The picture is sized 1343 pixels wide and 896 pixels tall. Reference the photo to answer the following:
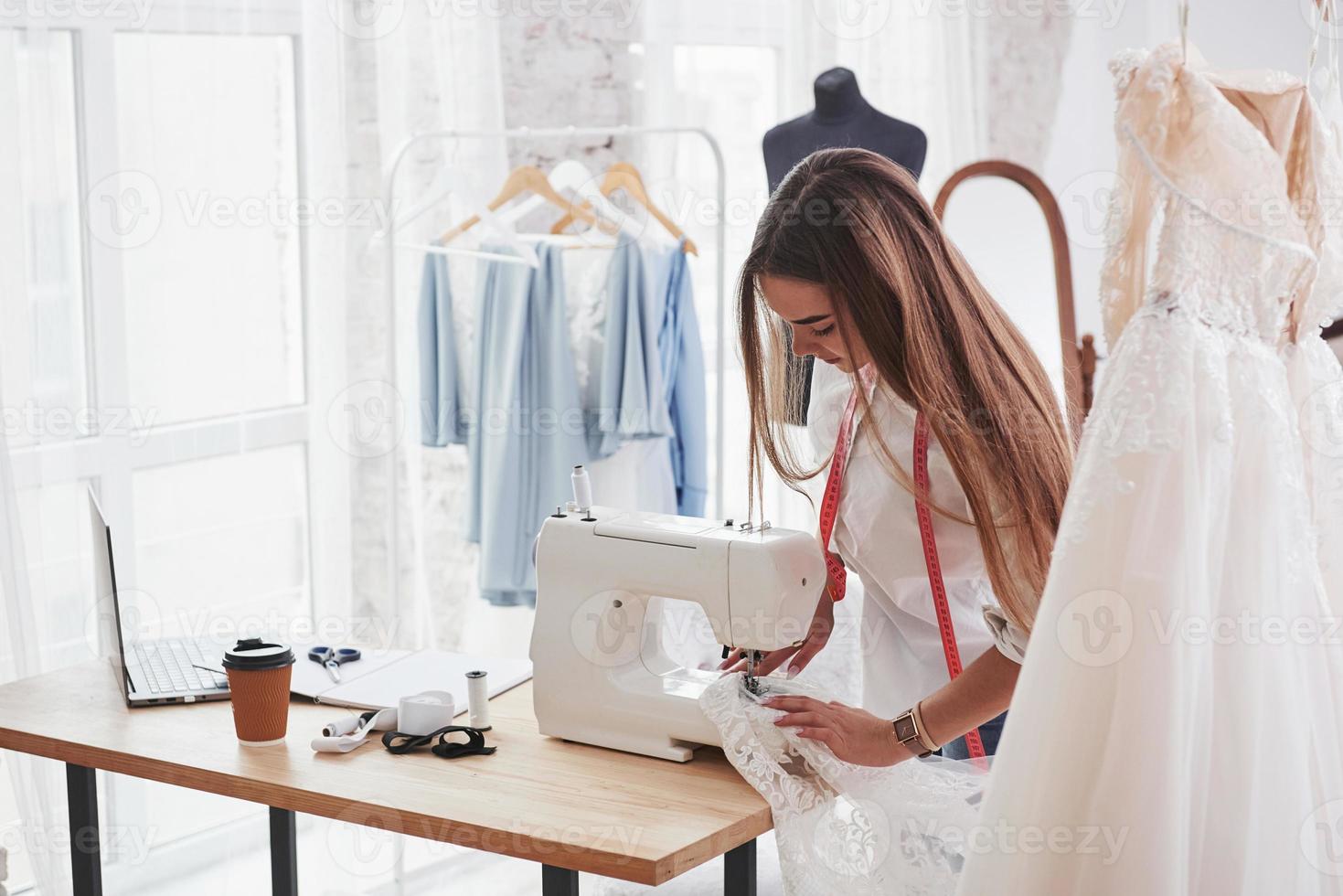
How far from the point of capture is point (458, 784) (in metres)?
1.73

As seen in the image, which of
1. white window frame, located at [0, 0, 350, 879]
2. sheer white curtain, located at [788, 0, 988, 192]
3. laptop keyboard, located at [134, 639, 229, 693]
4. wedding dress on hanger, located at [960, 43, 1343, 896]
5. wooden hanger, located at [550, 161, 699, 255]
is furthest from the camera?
sheer white curtain, located at [788, 0, 988, 192]

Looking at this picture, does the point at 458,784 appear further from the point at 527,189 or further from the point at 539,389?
the point at 527,189

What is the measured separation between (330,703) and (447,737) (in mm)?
243

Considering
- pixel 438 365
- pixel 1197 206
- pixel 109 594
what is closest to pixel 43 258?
pixel 438 365

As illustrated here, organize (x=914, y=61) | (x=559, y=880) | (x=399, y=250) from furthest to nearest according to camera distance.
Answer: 1. (x=914, y=61)
2. (x=399, y=250)
3. (x=559, y=880)

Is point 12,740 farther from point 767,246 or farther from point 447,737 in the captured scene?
point 767,246

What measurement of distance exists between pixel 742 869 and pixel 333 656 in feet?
2.82

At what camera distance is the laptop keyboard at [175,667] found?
2111 millimetres

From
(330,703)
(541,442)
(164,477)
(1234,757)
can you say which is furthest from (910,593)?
(164,477)

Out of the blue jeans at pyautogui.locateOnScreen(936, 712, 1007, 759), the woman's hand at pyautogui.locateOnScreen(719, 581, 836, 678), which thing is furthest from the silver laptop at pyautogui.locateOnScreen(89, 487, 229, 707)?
the blue jeans at pyautogui.locateOnScreen(936, 712, 1007, 759)

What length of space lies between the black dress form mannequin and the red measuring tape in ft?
4.19

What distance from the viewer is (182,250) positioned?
300cm

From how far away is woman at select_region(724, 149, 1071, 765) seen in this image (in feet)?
5.39

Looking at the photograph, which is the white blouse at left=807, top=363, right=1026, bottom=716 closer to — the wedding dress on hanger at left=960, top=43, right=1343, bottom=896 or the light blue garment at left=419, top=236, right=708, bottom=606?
the wedding dress on hanger at left=960, top=43, right=1343, bottom=896
